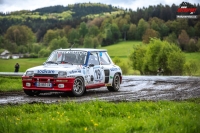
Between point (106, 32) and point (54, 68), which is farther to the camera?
point (106, 32)

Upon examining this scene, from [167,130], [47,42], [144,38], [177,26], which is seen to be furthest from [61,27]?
[167,130]

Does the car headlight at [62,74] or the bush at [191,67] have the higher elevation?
the car headlight at [62,74]

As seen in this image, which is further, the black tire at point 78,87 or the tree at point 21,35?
the tree at point 21,35

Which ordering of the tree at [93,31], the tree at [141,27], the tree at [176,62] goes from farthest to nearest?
the tree at [93,31]
the tree at [141,27]
the tree at [176,62]

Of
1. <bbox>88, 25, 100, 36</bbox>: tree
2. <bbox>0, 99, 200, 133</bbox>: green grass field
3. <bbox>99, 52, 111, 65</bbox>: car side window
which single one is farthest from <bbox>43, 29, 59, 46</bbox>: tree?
<bbox>0, 99, 200, 133</bbox>: green grass field

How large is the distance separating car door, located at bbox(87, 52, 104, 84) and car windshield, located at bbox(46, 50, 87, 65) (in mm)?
325

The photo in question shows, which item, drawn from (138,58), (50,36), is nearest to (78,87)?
(138,58)

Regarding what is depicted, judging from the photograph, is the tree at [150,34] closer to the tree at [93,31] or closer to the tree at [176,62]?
the tree at [93,31]

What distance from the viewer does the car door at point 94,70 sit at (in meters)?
15.3

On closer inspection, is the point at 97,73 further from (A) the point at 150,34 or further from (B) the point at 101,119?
(A) the point at 150,34

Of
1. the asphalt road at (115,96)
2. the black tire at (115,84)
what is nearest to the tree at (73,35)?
the black tire at (115,84)

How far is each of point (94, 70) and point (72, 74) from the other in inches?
67.1

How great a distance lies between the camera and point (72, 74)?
1405 centimetres

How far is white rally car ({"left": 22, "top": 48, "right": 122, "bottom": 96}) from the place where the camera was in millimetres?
13898
